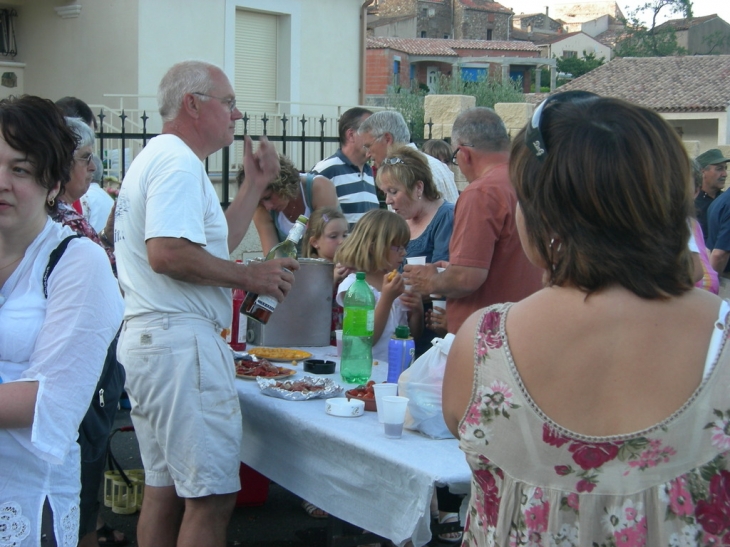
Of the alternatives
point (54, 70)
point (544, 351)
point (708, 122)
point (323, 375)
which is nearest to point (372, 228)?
point (323, 375)

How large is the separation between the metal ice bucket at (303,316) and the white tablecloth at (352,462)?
702 millimetres

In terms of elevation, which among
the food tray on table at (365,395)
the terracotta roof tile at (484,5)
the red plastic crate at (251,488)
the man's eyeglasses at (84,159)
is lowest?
the red plastic crate at (251,488)

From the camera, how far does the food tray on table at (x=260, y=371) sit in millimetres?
3442

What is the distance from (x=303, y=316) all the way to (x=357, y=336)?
27.6 inches

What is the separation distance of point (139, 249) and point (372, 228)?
3.92 ft

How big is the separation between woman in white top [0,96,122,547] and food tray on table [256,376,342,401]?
1223mm

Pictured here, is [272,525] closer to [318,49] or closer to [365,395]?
[365,395]

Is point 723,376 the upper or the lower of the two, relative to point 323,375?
upper

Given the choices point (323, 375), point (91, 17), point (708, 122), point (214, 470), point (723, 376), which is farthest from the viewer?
point (708, 122)

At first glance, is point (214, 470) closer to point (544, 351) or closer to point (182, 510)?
point (182, 510)

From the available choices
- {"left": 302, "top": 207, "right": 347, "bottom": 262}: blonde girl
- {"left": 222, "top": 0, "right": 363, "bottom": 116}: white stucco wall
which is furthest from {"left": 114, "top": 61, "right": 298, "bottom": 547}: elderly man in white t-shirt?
{"left": 222, "top": 0, "right": 363, "bottom": 116}: white stucco wall

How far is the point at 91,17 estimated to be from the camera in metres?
13.7

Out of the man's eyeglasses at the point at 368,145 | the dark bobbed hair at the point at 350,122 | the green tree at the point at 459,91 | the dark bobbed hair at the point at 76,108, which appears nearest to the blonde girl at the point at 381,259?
the man's eyeglasses at the point at 368,145

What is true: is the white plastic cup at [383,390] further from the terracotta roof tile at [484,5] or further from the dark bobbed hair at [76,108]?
the terracotta roof tile at [484,5]
